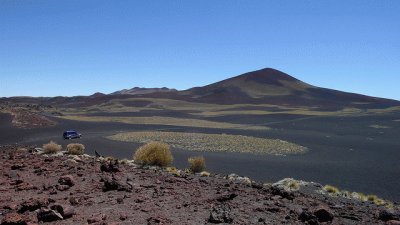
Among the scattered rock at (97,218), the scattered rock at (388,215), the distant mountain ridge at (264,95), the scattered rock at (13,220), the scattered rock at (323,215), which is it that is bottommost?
the scattered rock at (388,215)

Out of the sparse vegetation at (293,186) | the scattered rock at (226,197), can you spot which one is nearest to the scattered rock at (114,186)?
the scattered rock at (226,197)

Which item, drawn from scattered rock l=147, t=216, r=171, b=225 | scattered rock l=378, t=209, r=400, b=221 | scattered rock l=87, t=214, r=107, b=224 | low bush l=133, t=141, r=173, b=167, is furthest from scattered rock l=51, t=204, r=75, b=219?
low bush l=133, t=141, r=173, b=167

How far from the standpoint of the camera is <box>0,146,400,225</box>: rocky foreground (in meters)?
8.64

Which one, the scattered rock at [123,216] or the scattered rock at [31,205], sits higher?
the scattered rock at [31,205]

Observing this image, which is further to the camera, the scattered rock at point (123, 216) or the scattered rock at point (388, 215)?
the scattered rock at point (388, 215)

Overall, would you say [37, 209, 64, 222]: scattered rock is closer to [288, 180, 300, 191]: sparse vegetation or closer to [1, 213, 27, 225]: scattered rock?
[1, 213, 27, 225]: scattered rock

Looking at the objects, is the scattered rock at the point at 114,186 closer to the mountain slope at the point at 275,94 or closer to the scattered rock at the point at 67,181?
the scattered rock at the point at 67,181

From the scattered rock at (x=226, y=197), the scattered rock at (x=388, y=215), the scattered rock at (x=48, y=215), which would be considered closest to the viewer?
the scattered rock at (x=48, y=215)

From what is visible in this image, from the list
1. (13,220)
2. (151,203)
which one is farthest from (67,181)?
(13,220)

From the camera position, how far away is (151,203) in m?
→ 10.3

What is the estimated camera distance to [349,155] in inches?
1422

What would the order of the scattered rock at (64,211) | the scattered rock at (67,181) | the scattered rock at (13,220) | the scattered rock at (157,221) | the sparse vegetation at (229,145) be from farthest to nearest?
the sparse vegetation at (229,145)
the scattered rock at (67,181)
the scattered rock at (64,211)
the scattered rock at (157,221)
the scattered rock at (13,220)

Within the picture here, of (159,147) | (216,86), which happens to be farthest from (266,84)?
(159,147)

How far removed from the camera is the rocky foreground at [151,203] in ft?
28.3
